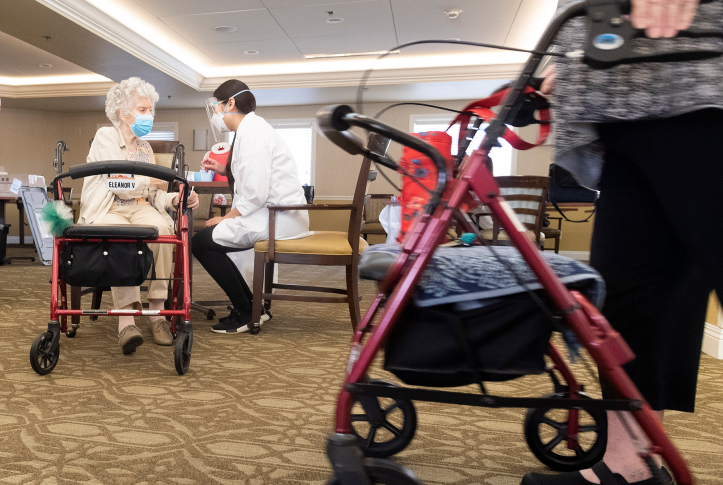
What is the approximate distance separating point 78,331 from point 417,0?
4.16m

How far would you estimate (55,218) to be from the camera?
5.33 feet

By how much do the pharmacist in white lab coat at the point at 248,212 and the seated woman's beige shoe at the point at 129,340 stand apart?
513 millimetres

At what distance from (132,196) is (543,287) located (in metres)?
2.01

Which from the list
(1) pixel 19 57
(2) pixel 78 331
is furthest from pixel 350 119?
(1) pixel 19 57

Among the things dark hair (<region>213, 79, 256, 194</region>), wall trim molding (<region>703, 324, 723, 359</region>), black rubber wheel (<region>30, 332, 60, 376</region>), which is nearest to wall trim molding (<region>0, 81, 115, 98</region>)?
dark hair (<region>213, 79, 256, 194</region>)

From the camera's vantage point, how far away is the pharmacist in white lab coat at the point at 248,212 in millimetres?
2340

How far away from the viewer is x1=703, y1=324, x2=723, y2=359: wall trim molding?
2.05m

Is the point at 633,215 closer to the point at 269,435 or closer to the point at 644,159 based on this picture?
the point at 644,159

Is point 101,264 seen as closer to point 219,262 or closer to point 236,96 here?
point 219,262

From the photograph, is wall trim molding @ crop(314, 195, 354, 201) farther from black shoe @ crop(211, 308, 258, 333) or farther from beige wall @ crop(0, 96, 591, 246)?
black shoe @ crop(211, 308, 258, 333)

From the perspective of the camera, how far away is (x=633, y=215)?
0.79 metres

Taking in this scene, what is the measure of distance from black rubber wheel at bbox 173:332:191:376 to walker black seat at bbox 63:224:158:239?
1.18 feet

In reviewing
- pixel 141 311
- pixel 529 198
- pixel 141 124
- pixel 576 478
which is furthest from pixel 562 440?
pixel 529 198

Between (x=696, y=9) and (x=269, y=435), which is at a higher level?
(x=696, y=9)
